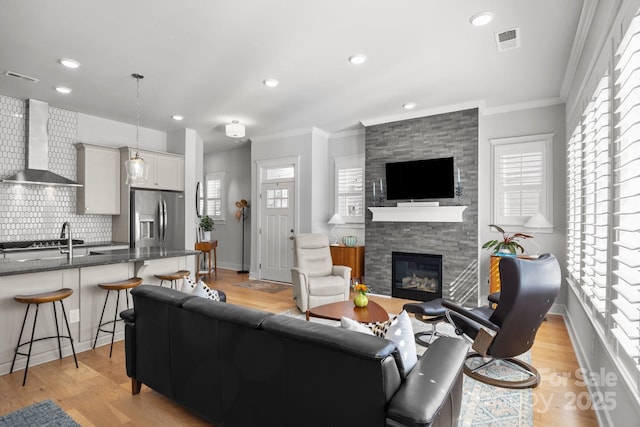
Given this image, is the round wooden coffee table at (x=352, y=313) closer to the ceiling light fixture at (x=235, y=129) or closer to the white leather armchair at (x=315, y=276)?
the white leather armchair at (x=315, y=276)

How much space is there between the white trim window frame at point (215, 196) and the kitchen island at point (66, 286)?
4461 millimetres

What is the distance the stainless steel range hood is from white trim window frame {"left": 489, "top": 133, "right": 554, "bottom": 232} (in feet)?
19.7

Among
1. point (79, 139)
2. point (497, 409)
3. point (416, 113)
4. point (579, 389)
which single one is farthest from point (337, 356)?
point (79, 139)

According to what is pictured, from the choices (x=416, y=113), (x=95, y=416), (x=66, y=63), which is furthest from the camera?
(x=416, y=113)

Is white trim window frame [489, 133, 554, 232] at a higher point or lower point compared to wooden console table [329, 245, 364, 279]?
higher

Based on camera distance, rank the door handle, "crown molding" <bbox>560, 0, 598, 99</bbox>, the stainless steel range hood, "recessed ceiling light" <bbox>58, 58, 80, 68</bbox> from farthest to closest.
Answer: the door handle < the stainless steel range hood < "recessed ceiling light" <bbox>58, 58, 80, 68</bbox> < "crown molding" <bbox>560, 0, 598, 99</bbox>

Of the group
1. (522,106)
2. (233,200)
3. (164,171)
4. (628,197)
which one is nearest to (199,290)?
(628,197)

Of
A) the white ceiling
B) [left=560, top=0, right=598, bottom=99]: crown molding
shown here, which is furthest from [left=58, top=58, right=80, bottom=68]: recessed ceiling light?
[left=560, top=0, right=598, bottom=99]: crown molding

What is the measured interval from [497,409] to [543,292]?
0.86 meters

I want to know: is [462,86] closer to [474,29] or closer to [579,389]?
[474,29]

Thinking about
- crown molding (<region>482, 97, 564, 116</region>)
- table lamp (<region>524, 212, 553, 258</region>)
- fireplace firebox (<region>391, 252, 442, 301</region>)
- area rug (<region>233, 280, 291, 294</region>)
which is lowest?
area rug (<region>233, 280, 291, 294</region>)

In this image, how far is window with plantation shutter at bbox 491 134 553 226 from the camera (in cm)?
468

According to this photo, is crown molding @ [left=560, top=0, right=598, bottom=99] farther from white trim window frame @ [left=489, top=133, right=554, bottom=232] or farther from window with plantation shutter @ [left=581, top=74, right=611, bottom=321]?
white trim window frame @ [left=489, top=133, right=554, bottom=232]

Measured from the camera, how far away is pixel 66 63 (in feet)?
11.8
